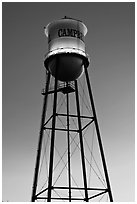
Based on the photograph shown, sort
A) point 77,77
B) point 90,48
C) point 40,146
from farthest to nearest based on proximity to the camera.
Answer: point 90,48, point 77,77, point 40,146

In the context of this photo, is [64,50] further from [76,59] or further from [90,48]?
[90,48]

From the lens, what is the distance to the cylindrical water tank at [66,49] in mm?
15938

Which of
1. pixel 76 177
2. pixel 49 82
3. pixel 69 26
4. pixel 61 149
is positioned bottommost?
pixel 76 177

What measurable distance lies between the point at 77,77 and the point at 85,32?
2.55 meters

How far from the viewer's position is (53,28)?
55.1 ft

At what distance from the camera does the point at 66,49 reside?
15930 millimetres

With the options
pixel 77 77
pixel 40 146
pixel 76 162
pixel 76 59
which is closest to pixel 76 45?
pixel 76 59

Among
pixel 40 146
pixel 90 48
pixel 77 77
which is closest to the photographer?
pixel 40 146

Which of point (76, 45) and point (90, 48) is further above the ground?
point (90, 48)

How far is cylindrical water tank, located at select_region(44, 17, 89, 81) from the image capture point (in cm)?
1594

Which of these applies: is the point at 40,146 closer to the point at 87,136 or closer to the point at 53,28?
the point at 87,136

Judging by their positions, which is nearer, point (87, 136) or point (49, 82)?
point (49, 82)

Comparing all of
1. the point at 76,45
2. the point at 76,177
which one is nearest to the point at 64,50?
the point at 76,45

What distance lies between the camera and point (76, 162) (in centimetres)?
1933
